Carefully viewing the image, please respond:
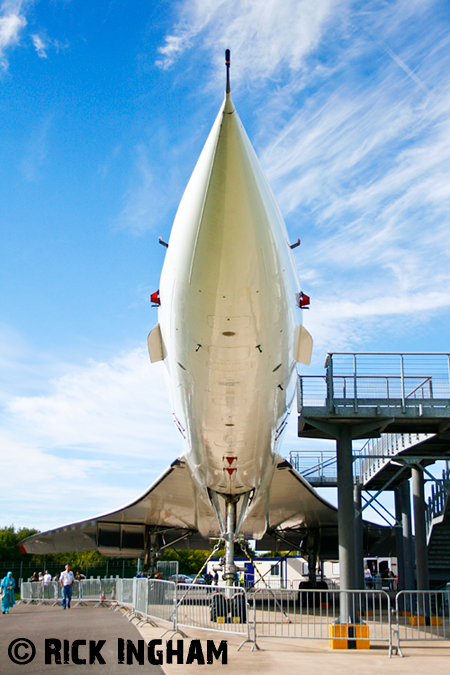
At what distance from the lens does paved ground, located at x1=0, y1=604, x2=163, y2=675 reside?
5324mm

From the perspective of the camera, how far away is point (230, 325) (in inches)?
204

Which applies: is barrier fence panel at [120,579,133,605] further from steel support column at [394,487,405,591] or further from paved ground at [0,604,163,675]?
steel support column at [394,487,405,591]

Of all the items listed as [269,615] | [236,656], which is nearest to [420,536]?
[269,615]

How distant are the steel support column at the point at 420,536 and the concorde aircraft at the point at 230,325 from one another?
4.41 metres

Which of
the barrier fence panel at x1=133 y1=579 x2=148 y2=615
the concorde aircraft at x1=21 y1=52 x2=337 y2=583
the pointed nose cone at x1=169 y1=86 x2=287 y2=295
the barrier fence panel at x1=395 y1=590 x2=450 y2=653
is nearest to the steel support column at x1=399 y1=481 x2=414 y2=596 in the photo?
the barrier fence panel at x1=395 y1=590 x2=450 y2=653

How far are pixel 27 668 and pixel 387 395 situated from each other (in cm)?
692

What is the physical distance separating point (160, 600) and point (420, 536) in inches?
229

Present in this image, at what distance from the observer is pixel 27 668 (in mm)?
5379

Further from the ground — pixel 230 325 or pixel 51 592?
pixel 230 325

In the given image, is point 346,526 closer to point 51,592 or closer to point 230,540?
point 230,540

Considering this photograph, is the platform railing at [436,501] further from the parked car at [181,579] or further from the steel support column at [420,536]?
the parked car at [181,579]

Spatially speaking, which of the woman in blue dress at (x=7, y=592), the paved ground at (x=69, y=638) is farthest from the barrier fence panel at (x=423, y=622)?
the woman in blue dress at (x=7, y=592)

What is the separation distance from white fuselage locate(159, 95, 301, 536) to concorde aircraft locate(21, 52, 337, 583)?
10 mm

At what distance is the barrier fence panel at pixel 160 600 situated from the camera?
944 cm
